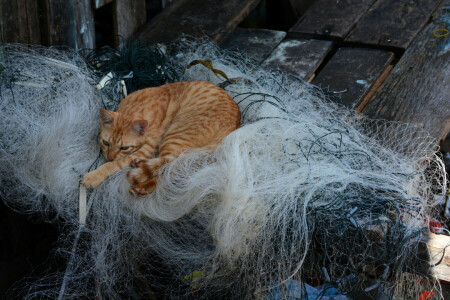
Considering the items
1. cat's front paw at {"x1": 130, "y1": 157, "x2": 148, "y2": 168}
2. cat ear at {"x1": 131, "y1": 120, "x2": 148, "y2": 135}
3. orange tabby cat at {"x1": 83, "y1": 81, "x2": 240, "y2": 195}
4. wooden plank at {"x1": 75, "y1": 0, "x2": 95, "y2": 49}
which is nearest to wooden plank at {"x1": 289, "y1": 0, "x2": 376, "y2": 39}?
orange tabby cat at {"x1": 83, "y1": 81, "x2": 240, "y2": 195}

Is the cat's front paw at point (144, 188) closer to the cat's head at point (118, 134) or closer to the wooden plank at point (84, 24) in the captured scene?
the cat's head at point (118, 134)

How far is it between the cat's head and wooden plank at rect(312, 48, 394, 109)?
52.8 inches

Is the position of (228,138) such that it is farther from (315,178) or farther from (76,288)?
(76,288)

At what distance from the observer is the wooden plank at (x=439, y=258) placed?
94.3 inches

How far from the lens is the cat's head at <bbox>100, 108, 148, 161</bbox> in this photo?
3057 mm

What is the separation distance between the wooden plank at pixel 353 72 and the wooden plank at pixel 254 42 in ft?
1.61

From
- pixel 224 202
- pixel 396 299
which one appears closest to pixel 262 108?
pixel 224 202

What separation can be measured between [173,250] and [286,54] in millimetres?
2168

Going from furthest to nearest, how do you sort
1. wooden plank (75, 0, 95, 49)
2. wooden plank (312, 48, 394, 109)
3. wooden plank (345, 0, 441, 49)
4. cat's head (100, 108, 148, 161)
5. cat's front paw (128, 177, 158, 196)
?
wooden plank (345, 0, 441, 49), wooden plank (75, 0, 95, 49), wooden plank (312, 48, 394, 109), cat's head (100, 108, 148, 161), cat's front paw (128, 177, 158, 196)

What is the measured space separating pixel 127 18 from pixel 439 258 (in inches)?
119

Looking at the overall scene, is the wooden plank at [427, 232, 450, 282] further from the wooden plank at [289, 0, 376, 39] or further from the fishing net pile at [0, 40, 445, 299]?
the wooden plank at [289, 0, 376, 39]

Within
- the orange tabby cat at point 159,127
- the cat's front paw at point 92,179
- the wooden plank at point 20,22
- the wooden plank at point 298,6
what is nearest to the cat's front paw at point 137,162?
the orange tabby cat at point 159,127

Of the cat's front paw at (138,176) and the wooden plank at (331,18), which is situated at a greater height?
the wooden plank at (331,18)

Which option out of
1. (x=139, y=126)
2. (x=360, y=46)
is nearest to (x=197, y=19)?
(x=360, y=46)
